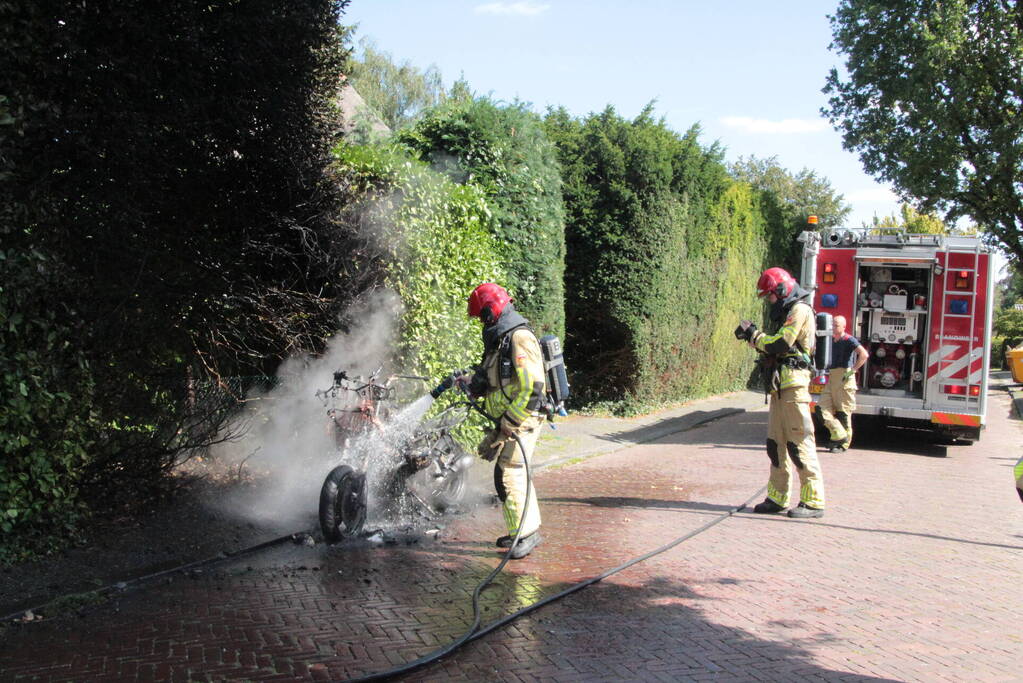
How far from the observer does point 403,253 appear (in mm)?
8672

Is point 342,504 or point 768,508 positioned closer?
point 342,504

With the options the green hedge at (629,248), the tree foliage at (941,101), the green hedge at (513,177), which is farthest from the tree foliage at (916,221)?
the green hedge at (513,177)

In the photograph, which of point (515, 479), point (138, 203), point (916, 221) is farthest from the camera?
point (916, 221)

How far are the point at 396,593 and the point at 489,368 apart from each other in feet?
5.94

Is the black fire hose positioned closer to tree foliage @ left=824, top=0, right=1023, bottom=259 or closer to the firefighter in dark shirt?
the firefighter in dark shirt

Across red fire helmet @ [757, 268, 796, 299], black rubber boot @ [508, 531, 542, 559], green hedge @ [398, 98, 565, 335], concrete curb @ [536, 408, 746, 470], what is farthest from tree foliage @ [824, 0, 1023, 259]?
black rubber boot @ [508, 531, 542, 559]

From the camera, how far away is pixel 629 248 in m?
15.5

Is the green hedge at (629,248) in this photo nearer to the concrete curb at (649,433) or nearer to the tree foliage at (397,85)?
the concrete curb at (649,433)

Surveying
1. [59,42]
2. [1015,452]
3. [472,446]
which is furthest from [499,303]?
[1015,452]

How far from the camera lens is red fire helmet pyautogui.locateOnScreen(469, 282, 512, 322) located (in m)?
6.40

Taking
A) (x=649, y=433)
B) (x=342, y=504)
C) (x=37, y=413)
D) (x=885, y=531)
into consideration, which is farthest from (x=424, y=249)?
(x=649, y=433)

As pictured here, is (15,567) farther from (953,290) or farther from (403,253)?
(953,290)

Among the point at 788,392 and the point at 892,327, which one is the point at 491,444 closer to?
the point at 788,392

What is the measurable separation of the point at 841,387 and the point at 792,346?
509 centimetres
